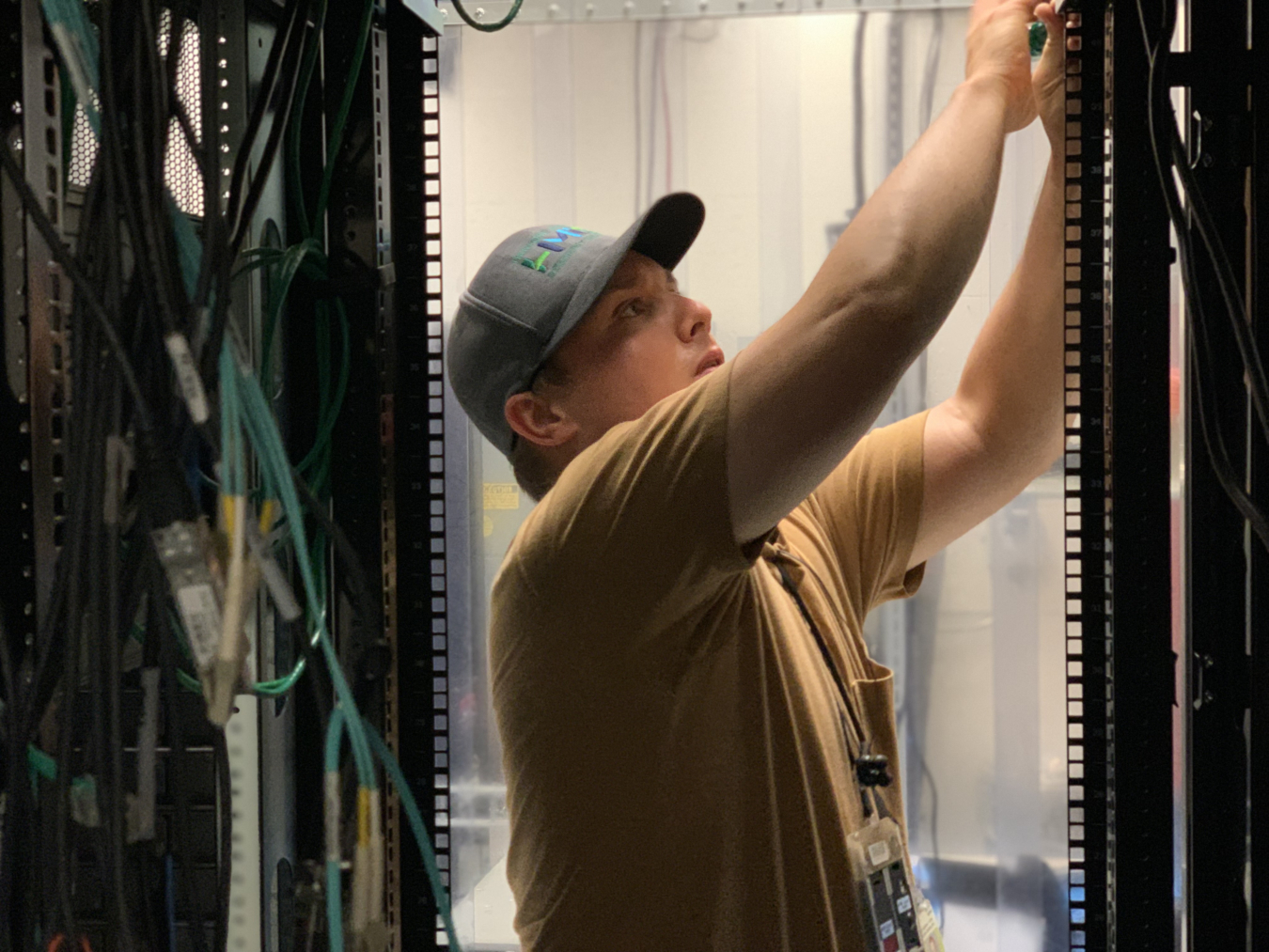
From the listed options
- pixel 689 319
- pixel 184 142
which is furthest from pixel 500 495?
pixel 184 142

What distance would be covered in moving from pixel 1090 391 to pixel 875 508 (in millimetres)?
351

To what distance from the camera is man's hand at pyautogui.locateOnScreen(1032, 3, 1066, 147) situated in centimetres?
89

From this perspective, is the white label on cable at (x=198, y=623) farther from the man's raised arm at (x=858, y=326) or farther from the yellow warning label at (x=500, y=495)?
the yellow warning label at (x=500, y=495)

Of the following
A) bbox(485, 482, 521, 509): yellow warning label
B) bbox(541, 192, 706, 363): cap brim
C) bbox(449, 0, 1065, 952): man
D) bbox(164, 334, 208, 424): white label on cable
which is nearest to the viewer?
bbox(164, 334, 208, 424): white label on cable

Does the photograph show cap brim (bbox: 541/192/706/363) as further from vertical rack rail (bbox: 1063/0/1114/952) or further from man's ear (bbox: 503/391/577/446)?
vertical rack rail (bbox: 1063/0/1114/952)

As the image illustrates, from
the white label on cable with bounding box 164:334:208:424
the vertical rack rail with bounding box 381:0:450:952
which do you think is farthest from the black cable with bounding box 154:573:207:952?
the vertical rack rail with bounding box 381:0:450:952

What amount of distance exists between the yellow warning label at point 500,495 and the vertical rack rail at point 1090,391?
2.75 feet

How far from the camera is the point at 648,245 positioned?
45.7 inches

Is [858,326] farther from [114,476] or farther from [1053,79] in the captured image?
[114,476]

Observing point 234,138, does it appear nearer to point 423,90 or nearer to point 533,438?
point 423,90

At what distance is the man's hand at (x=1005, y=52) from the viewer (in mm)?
882

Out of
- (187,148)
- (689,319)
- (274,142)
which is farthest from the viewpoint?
(689,319)

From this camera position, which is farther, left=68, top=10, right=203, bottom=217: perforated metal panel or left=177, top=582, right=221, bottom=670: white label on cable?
left=68, top=10, right=203, bottom=217: perforated metal panel

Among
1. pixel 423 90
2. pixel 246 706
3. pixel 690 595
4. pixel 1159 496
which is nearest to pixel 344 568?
pixel 246 706
